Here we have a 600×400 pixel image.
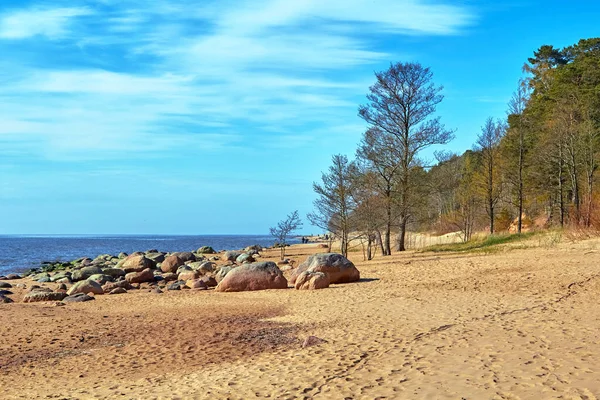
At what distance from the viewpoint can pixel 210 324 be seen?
573 inches

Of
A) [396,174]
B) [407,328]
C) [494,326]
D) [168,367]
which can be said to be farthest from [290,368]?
[396,174]

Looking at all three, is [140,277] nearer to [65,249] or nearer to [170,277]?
[170,277]

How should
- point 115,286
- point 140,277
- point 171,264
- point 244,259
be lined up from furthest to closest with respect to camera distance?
point 244,259
point 171,264
point 140,277
point 115,286

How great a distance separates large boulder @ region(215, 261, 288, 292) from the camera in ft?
70.9

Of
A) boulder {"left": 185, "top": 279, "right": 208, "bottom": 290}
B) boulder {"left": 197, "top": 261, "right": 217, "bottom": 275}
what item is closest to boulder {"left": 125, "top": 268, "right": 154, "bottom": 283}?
boulder {"left": 197, "top": 261, "right": 217, "bottom": 275}

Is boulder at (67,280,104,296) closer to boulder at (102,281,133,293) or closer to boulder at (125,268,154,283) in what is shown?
boulder at (102,281,133,293)

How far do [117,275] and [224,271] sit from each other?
8306 millimetres

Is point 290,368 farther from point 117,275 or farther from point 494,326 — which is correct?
point 117,275

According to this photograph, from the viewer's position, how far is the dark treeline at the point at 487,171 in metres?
31.4

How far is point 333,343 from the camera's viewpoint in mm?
11289

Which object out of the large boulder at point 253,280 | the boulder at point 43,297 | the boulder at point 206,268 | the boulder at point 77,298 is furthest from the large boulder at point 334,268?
the boulder at point 206,268

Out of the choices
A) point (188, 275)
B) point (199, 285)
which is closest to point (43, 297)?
point (199, 285)

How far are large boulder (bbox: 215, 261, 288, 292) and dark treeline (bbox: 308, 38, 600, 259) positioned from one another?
368 inches

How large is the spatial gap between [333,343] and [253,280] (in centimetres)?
1072
